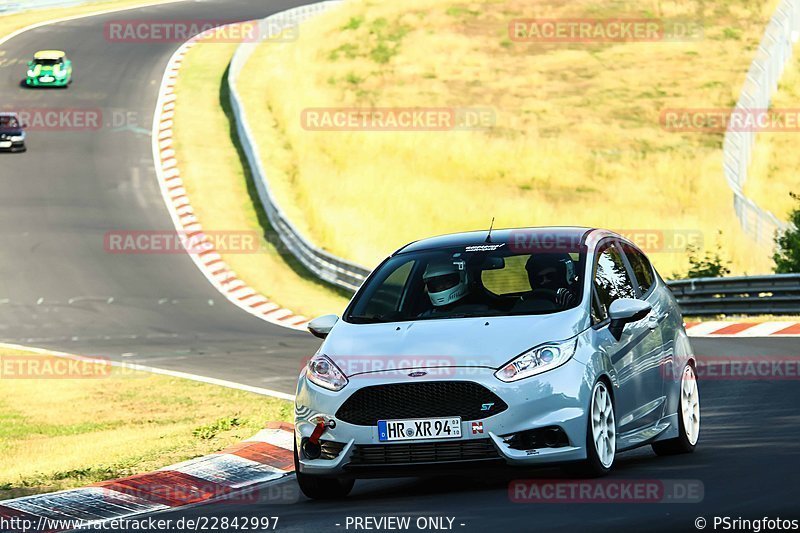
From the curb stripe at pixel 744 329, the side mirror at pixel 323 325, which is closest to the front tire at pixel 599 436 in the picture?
the side mirror at pixel 323 325

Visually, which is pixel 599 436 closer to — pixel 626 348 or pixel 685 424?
pixel 626 348

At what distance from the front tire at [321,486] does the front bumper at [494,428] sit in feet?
1.18

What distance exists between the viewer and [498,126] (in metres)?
49.0

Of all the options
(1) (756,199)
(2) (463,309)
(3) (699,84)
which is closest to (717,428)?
(2) (463,309)

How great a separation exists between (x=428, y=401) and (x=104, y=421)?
778 centimetres

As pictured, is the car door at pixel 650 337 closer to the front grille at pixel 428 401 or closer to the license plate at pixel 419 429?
the front grille at pixel 428 401

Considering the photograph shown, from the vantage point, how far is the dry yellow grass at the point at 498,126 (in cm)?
3759

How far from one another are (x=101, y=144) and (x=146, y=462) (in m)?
33.2

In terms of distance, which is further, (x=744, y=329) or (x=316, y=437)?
(x=744, y=329)

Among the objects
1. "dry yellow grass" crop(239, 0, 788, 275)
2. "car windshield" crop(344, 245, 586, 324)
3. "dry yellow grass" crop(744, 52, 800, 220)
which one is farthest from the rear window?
"car windshield" crop(344, 245, 586, 324)

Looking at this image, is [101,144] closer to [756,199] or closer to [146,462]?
[756,199]

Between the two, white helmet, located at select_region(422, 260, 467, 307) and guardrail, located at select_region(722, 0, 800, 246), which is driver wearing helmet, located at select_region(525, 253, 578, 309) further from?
guardrail, located at select_region(722, 0, 800, 246)

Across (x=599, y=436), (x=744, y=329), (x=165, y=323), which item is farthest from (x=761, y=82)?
(x=599, y=436)

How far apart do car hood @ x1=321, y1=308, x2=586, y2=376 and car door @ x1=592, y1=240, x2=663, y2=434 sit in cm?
46
